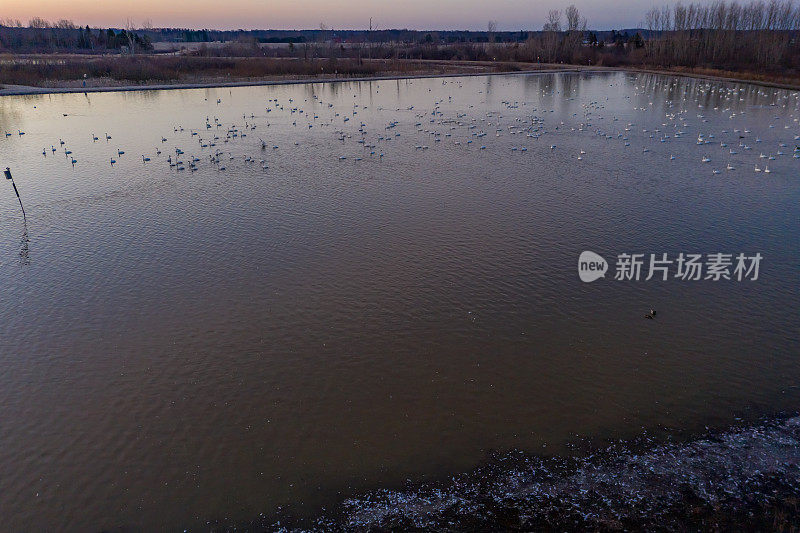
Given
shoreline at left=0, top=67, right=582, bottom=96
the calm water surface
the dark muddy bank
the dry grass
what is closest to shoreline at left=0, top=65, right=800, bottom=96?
shoreline at left=0, top=67, right=582, bottom=96

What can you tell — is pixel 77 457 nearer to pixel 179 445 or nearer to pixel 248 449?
pixel 179 445

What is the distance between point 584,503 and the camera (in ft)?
35.8

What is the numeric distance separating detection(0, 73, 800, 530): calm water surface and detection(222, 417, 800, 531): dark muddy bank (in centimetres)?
67

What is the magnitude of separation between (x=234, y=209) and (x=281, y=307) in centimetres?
1216

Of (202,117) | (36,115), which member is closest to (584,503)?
(202,117)

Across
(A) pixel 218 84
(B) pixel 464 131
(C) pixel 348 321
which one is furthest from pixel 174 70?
(C) pixel 348 321

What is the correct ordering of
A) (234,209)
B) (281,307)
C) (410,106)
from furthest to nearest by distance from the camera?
(410,106) → (234,209) → (281,307)

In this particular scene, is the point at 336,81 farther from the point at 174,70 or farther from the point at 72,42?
the point at 72,42

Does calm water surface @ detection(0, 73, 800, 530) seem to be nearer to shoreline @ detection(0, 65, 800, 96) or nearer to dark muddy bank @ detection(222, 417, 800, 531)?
dark muddy bank @ detection(222, 417, 800, 531)

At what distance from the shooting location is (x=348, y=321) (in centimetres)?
1781

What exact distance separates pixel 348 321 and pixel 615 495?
9959 mm

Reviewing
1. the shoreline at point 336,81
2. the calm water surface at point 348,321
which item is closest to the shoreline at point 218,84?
the shoreline at point 336,81

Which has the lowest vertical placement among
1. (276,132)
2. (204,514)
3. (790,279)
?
(204,514)

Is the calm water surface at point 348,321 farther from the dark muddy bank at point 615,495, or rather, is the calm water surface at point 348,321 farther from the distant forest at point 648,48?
the distant forest at point 648,48
